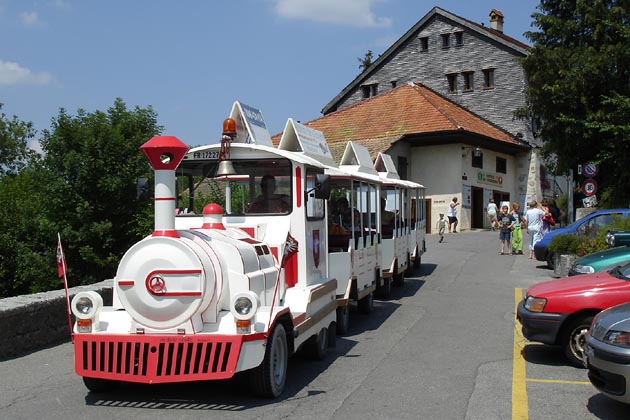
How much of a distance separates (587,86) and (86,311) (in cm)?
2453

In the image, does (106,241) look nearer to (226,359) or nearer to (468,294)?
(468,294)

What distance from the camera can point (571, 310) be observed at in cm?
764

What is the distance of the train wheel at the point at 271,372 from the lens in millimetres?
6262

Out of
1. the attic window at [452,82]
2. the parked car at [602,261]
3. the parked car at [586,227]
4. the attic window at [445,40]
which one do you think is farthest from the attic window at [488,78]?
the parked car at [602,261]

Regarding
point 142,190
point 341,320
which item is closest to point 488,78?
point 341,320

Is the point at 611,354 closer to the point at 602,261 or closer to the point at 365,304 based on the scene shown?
the point at 602,261

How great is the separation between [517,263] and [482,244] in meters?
5.91

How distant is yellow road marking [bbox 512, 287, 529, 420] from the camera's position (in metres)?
6.06

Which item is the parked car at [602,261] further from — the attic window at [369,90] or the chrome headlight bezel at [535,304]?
the attic window at [369,90]

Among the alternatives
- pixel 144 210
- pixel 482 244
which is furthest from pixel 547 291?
pixel 482 244

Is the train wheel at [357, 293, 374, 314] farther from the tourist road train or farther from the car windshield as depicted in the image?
the car windshield

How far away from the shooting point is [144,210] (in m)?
18.7

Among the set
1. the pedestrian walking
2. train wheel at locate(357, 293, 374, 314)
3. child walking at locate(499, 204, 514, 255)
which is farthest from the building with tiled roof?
train wheel at locate(357, 293, 374, 314)

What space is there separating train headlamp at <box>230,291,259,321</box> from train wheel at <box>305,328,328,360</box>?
2.07 meters
